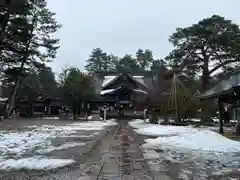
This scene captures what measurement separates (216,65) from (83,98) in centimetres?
1844

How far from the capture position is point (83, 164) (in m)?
10.2

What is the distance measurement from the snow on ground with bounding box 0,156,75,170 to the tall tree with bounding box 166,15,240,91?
30923mm

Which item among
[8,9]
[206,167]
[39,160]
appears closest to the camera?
[206,167]

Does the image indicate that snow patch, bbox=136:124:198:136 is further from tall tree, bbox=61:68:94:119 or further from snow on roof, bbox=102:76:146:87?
snow on roof, bbox=102:76:146:87

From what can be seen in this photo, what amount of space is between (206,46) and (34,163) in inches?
1300

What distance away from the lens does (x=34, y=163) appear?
10164 mm

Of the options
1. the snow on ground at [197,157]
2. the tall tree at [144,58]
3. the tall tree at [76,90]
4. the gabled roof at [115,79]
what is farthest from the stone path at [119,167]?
the tall tree at [144,58]

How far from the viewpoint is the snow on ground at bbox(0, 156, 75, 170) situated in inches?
377

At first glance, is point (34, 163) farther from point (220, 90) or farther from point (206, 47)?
point (206, 47)

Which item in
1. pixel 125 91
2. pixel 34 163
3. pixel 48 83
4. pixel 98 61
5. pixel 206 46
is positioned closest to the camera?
pixel 34 163

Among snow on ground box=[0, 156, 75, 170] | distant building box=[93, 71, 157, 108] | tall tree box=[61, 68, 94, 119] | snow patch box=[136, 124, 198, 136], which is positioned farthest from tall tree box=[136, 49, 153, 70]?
snow on ground box=[0, 156, 75, 170]

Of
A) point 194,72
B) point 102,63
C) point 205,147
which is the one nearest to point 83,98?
point 194,72

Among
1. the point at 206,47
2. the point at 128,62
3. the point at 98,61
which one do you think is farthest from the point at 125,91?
the point at 98,61

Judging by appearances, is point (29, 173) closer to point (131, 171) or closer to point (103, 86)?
point (131, 171)
